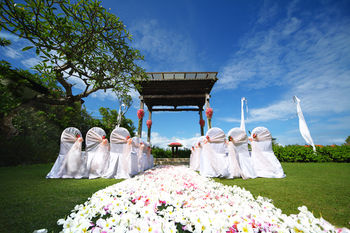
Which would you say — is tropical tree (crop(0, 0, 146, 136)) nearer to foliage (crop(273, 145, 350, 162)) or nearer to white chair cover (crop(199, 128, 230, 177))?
white chair cover (crop(199, 128, 230, 177))

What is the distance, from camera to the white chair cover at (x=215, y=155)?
4.28 m

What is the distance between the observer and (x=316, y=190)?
241 centimetres

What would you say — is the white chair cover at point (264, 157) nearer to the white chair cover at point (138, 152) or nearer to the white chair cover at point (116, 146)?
the white chair cover at point (138, 152)

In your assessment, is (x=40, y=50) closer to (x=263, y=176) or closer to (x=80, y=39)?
(x=80, y=39)

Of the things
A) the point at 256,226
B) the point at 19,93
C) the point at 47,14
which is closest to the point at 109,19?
the point at 47,14

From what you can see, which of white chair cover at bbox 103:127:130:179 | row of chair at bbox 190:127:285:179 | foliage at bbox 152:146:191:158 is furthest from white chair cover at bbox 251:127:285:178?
foliage at bbox 152:146:191:158

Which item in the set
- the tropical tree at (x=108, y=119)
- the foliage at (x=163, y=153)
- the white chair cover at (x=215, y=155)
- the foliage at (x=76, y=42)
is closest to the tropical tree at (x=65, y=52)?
the foliage at (x=76, y=42)

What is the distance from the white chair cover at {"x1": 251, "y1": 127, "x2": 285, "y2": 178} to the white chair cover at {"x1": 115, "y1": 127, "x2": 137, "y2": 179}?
381 cm

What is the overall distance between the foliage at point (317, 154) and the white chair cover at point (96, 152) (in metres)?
9.45

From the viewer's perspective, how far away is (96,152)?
15.2ft

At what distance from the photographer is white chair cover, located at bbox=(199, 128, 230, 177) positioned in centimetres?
428

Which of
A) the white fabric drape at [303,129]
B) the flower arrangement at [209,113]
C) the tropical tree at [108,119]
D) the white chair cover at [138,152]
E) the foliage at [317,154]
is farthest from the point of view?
the tropical tree at [108,119]

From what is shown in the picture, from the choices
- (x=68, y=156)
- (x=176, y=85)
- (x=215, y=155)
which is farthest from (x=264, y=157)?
(x=176, y=85)

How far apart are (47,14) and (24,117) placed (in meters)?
8.31
